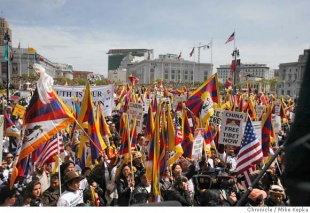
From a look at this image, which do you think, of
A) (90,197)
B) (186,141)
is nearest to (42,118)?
(90,197)

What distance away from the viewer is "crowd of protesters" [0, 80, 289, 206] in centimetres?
387

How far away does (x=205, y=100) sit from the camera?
928 centimetres

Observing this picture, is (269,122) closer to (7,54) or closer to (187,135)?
(187,135)

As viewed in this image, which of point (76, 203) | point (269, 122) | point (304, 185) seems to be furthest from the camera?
point (269, 122)

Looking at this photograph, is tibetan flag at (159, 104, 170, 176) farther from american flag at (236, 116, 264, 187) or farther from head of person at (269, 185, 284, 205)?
head of person at (269, 185, 284, 205)

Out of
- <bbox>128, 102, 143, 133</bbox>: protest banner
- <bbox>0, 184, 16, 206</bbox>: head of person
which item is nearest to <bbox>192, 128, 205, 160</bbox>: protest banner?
<bbox>128, 102, 143, 133</bbox>: protest banner

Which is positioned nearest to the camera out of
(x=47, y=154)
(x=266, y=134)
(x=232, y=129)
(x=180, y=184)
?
(x=180, y=184)

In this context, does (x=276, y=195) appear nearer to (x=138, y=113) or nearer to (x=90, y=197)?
(x=90, y=197)

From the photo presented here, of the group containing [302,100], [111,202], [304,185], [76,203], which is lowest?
[111,202]

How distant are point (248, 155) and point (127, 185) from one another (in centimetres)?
188

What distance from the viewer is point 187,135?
27.7 feet

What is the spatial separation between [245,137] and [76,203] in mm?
2982

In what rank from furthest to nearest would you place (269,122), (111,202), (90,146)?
(269,122) < (90,146) < (111,202)

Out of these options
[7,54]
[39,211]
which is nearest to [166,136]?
[39,211]
